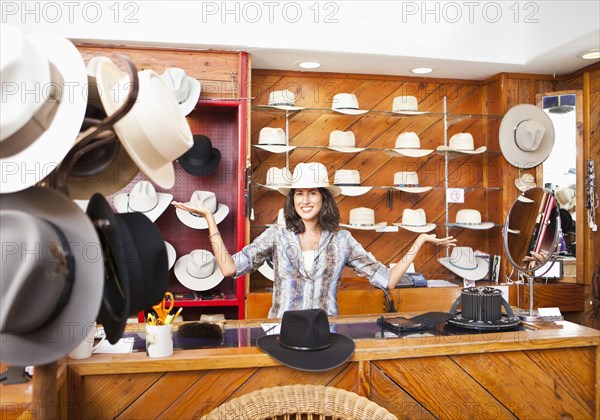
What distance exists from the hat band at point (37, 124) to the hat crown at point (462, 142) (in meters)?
3.86

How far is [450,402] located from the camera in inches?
80.9

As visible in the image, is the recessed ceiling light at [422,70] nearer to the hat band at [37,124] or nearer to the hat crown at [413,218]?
the hat crown at [413,218]

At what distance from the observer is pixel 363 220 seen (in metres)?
4.22

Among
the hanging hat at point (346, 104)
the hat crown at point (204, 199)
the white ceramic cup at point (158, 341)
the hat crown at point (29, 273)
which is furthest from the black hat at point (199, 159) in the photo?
the hat crown at point (29, 273)

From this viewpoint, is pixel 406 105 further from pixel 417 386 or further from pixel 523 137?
pixel 417 386

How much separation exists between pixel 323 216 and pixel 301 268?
34cm

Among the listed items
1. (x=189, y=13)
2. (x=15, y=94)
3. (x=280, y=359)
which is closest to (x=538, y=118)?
(x=189, y=13)

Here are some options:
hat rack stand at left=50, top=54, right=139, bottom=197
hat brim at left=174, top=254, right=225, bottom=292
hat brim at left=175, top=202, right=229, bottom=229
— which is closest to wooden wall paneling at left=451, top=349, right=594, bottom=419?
hat rack stand at left=50, top=54, right=139, bottom=197

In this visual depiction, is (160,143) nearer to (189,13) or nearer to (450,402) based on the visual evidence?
(450,402)

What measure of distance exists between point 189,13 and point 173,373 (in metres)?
2.80

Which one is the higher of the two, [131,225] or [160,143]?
[160,143]

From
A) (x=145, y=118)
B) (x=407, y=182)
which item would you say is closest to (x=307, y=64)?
(x=407, y=182)

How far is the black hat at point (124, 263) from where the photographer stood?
106 centimetres

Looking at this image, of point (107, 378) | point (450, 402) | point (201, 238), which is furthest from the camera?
point (201, 238)
